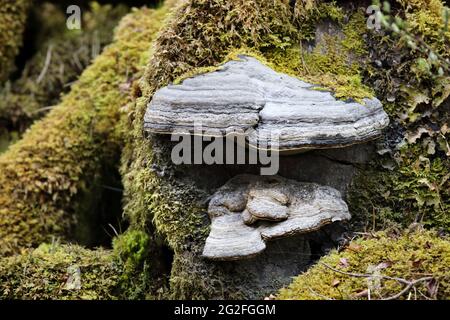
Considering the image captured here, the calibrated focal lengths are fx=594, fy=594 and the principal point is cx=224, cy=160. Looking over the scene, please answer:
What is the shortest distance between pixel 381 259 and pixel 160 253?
2.00 m

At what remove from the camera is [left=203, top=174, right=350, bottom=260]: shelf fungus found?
4008mm

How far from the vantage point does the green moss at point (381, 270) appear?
363cm

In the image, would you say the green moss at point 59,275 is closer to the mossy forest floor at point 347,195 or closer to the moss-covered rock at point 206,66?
the mossy forest floor at point 347,195

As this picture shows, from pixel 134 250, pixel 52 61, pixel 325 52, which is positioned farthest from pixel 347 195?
pixel 52 61

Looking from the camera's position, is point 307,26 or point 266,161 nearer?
point 266,161

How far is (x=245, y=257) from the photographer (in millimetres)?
4051

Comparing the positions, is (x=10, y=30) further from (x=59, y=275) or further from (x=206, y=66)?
(x=206, y=66)

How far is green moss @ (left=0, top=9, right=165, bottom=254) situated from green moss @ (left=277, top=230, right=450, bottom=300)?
9.02 ft

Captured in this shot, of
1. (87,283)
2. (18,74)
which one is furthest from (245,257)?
(18,74)

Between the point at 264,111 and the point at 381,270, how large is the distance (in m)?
1.27
